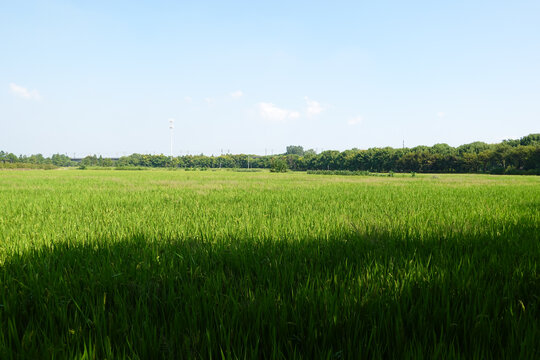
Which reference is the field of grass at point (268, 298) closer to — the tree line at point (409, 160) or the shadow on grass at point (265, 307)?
the shadow on grass at point (265, 307)

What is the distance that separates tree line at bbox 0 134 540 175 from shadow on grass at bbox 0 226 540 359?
63.6 metres

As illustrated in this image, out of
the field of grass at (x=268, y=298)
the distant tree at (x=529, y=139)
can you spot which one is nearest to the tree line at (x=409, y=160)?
the distant tree at (x=529, y=139)

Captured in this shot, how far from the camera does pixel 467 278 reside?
2033mm

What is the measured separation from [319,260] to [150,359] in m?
1.67

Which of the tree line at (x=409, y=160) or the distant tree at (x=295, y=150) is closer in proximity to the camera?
the tree line at (x=409, y=160)

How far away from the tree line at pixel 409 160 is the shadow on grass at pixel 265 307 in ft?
209

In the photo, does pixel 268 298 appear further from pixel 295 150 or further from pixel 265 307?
pixel 295 150

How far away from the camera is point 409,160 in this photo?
78.1 m

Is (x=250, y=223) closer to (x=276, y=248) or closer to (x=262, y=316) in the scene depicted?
(x=276, y=248)

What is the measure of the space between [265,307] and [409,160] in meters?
87.2

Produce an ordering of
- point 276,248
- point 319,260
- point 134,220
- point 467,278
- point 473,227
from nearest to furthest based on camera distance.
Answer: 1. point 467,278
2. point 319,260
3. point 276,248
4. point 473,227
5. point 134,220

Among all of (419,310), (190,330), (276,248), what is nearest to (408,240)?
(276,248)

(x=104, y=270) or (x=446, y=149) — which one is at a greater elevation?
(x=446, y=149)

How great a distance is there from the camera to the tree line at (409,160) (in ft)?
198
